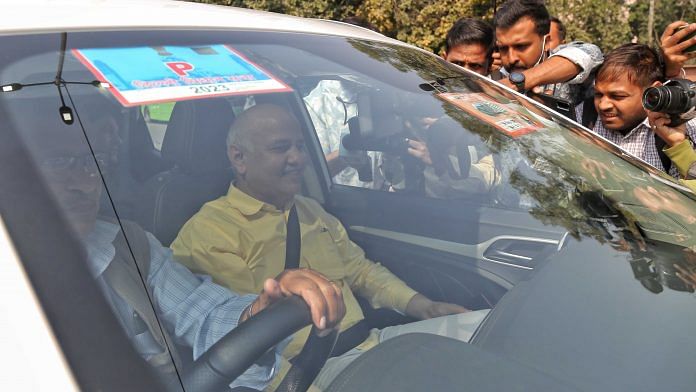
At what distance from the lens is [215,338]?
1044 millimetres

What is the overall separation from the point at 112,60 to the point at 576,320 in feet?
3.19

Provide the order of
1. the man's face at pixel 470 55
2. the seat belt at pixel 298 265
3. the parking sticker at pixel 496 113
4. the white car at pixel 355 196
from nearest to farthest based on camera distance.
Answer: the white car at pixel 355 196
the seat belt at pixel 298 265
the parking sticker at pixel 496 113
the man's face at pixel 470 55

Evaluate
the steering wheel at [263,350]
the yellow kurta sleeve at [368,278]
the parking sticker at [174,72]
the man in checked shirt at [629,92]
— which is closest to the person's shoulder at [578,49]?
the man in checked shirt at [629,92]

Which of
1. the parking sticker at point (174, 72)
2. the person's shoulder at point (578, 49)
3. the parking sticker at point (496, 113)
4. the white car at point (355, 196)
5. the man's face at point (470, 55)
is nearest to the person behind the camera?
the white car at point (355, 196)

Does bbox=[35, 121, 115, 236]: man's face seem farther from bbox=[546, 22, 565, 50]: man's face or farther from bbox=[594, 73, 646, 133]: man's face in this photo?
bbox=[546, 22, 565, 50]: man's face

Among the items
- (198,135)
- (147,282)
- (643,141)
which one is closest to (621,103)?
(643,141)

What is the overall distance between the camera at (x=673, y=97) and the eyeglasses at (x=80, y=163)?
1627mm

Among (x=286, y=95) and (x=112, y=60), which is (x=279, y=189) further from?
(x=112, y=60)

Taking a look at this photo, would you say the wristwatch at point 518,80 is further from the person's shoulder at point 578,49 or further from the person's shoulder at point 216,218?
the person's shoulder at point 216,218

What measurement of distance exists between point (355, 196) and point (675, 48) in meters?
1.49

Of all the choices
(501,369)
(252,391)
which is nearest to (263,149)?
(252,391)

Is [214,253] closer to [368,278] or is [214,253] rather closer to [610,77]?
[368,278]

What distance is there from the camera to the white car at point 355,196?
3.10ft

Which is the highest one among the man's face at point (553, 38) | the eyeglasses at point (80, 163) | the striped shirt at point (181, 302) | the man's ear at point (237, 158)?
the eyeglasses at point (80, 163)
